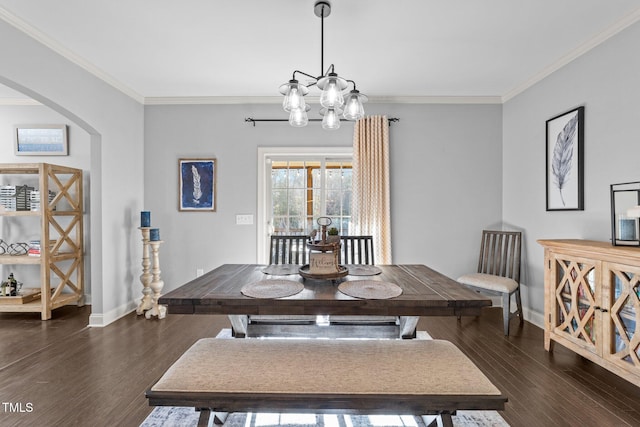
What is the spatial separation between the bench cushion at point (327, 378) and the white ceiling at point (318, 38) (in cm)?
213

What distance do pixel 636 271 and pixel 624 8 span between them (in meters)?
1.78

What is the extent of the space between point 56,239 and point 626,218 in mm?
5331

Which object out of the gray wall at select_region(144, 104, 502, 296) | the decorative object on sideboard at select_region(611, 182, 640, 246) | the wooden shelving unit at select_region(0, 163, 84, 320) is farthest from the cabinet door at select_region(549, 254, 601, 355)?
the wooden shelving unit at select_region(0, 163, 84, 320)

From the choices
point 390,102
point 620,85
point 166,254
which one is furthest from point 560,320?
point 166,254

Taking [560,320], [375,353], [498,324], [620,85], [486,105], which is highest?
[486,105]

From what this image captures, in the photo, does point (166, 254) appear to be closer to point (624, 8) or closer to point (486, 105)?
point (486, 105)

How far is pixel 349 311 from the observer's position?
149 centimetres

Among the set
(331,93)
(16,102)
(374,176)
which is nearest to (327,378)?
(331,93)

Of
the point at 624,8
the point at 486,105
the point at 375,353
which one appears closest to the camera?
the point at 375,353

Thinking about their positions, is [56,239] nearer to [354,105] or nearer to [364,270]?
[364,270]

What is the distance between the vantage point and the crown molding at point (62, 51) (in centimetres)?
228

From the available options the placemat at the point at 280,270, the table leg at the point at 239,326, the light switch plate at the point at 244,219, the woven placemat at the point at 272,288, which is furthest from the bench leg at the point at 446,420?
the light switch plate at the point at 244,219

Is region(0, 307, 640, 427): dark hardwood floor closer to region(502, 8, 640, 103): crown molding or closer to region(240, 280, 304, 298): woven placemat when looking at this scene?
region(240, 280, 304, 298): woven placemat

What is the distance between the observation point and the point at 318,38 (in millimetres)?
2574
